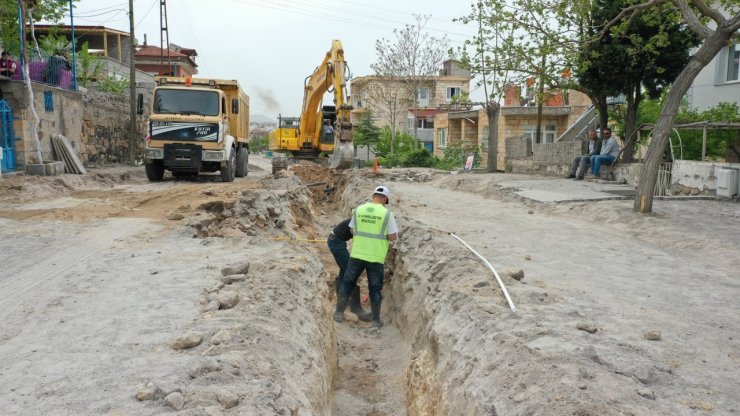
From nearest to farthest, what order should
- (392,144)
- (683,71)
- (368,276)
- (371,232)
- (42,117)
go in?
(371,232)
(368,276)
(683,71)
(42,117)
(392,144)

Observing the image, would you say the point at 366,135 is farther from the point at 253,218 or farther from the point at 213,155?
the point at 253,218

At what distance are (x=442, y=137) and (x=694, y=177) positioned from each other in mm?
29234

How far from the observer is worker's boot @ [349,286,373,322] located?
8.71m

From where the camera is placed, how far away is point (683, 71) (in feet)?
35.2

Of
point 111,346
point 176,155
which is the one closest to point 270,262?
point 111,346

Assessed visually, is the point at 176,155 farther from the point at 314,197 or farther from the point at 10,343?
the point at 10,343

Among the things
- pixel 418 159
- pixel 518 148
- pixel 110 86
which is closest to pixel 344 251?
pixel 518 148

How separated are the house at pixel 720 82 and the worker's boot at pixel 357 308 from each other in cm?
1488

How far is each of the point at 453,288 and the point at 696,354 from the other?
2651 millimetres

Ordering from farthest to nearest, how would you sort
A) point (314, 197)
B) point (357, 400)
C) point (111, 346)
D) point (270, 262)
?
point (314, 197) → point (270, 262) → point (357, 400) → point (111, 346)

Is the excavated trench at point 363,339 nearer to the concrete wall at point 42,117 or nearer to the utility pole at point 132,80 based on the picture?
the concrete wall at point 42,117

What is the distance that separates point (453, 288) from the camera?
673 cm

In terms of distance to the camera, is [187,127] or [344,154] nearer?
[187,127]

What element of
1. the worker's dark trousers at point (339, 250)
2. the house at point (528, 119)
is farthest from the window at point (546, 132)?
the worker's dark trousers at point (339, 250)
